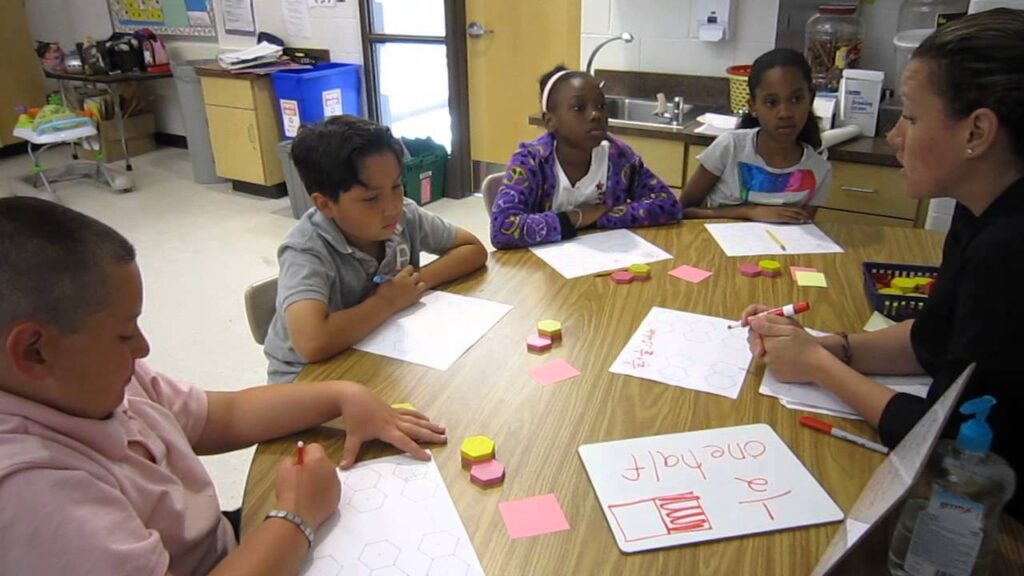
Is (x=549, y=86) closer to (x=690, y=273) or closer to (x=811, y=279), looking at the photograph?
(x=690, y=273)

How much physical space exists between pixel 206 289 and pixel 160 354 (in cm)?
63

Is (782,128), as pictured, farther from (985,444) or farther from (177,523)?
(177,523)

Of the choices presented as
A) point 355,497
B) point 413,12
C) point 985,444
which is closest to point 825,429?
point 985,444

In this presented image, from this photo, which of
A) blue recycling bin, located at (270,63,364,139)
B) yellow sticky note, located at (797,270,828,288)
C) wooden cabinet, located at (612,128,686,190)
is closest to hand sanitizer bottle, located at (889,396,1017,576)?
yellow sticky note, located at (797,270,828,288)

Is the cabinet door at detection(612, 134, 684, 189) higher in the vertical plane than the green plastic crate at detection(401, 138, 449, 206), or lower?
higher

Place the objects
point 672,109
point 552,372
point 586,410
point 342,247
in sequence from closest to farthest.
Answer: point 586,410, point 552,372, point 342,247, point 672,109

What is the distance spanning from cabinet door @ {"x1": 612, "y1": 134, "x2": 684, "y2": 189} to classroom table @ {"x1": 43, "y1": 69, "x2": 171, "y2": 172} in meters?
3.94

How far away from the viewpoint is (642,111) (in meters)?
3.35

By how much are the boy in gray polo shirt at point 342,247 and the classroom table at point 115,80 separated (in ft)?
14.6

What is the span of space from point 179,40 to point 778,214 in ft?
16.4

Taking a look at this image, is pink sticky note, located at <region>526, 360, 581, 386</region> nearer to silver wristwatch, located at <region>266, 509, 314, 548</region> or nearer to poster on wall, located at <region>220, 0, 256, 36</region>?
silver wristwatch, located at <region>266, 509, 314, 548</region>

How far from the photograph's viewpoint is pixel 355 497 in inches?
37.2

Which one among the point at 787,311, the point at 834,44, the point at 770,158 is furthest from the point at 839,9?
the point at 787,311

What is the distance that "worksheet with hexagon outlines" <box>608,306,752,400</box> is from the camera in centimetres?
121
